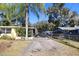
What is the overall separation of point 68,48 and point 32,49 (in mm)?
430

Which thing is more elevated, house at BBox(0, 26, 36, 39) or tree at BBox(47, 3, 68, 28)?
tree at BBox(47, 3, 68, 28)

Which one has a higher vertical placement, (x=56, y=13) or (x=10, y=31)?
(x=56, y=13)

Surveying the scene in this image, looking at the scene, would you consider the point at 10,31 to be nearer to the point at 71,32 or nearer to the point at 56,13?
the point at 56,13

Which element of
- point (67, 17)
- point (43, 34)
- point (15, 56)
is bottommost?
point (15, 56)

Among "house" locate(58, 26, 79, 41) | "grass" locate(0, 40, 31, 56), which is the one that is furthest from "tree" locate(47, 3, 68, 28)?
"grass" locate(0, 40, 31, 56)

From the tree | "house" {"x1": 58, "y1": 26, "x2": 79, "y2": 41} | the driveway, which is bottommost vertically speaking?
the driveway

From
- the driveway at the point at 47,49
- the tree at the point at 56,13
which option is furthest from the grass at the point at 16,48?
the tree at the point at 56,13

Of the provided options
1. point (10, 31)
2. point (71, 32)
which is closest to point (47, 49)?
point (71, 32)

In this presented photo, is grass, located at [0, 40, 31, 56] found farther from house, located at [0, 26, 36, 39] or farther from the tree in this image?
the tree

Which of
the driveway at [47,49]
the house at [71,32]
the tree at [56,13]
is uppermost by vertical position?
the tree at [56,13]

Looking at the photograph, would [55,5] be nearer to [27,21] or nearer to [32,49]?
[27,21]

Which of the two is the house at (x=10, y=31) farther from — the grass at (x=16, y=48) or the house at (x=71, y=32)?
the house at (x=71, y=32)

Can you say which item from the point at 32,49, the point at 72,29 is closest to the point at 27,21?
the point at 32,49

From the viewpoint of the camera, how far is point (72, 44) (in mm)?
3248
